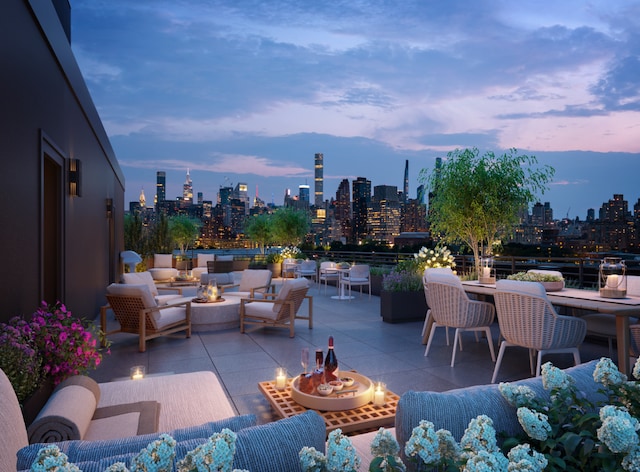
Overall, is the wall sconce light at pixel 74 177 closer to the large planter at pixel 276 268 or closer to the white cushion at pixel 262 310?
the white cushion at pixel 262 310

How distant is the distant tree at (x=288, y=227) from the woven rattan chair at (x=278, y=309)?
1682 centimetres

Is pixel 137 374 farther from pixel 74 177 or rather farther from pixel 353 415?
pixel 74 177

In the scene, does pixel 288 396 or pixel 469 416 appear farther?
pixel 288 396

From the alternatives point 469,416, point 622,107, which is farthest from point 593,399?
point 622,107

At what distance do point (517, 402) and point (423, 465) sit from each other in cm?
46

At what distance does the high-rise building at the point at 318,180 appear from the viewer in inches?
4049

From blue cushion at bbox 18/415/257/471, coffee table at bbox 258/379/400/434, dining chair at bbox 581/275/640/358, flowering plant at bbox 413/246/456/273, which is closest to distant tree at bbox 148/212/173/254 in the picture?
flowering plant at bbox 413/246/456/273

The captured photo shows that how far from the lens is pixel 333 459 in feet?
3.28

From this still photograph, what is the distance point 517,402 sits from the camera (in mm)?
1382

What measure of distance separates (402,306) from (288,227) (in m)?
16.7

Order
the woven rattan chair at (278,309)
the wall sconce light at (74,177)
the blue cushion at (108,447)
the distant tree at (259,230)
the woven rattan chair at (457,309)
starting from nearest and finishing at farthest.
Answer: the blue cushion at (108,447) → the woven rattan chair at (457,309) → the wall sconce light at (74,177) → the woven rattan chair at (278,309) → the distant tree at (259,230)

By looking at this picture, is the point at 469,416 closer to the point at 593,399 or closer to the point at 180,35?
the point at 593,399

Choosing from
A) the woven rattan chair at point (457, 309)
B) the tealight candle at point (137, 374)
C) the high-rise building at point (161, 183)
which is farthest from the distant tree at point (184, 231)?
the high-rise building at point (161, 183)

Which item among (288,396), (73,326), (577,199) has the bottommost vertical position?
(288,396)
